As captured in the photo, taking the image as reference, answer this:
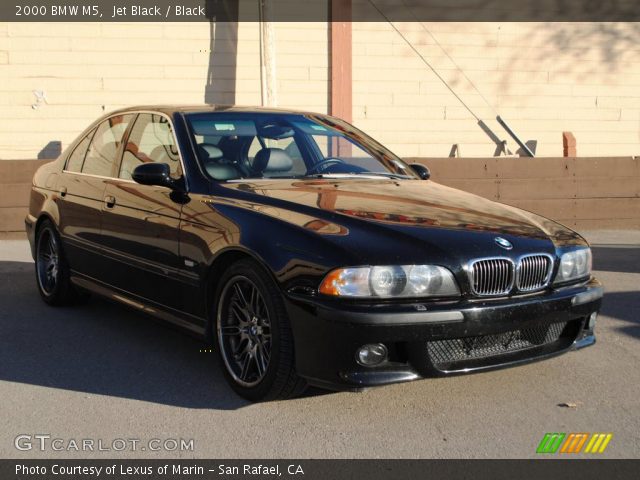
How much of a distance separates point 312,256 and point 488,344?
962 mm

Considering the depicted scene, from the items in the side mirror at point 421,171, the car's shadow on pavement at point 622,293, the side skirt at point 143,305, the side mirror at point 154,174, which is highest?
the side mirror at point 154,174

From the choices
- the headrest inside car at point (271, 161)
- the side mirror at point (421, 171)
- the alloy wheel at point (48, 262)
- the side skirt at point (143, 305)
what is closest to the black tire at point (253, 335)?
the side skirt at point (143, 305)

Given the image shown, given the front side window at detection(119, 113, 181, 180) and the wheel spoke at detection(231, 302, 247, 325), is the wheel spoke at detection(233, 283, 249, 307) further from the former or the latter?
the front side window at detection(119, 113, 181, 180)

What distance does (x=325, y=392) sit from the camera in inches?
174

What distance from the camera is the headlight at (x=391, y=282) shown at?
3.78 metres

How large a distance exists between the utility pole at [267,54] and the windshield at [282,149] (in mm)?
6344

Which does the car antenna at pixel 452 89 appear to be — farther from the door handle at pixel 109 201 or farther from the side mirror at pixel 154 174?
the side mirror at pixel 154 174

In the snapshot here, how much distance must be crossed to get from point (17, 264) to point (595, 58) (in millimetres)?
9480

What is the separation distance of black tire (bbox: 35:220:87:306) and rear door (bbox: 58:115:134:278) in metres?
0.18

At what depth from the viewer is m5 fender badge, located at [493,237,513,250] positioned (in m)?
4.09

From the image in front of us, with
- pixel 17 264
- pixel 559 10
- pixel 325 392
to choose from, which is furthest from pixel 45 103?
pixel 325 392

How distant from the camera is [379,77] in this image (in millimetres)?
12758
